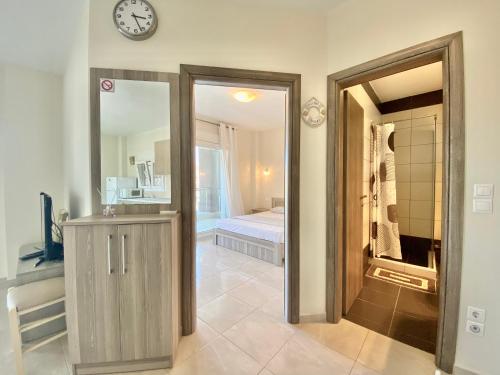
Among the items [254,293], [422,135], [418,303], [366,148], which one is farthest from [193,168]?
[422,135]

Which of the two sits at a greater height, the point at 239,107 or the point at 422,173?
the point at 239,107

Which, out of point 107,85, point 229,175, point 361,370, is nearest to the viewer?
point 361,370

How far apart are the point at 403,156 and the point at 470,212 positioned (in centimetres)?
250

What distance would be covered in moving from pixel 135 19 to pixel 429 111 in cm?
384

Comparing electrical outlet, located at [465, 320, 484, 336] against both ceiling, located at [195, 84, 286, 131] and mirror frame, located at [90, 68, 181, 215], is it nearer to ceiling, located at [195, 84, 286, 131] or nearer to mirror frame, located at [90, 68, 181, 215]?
mirror frame, located at [90, 68, 181, 215]

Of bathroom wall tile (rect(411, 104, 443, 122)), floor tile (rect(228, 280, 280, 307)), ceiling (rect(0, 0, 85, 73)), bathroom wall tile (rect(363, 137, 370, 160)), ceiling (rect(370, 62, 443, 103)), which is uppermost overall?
ceiling (rect(0, 0, 85, 73))

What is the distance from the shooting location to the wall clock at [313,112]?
1.69 meters

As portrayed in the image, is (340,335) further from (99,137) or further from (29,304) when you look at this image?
(99,137)

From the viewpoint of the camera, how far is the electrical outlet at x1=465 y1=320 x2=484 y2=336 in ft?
3.95

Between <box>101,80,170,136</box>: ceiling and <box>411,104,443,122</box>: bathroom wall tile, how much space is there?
11.7 feet

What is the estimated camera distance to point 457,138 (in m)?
1.22

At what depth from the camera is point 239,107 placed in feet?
12.9

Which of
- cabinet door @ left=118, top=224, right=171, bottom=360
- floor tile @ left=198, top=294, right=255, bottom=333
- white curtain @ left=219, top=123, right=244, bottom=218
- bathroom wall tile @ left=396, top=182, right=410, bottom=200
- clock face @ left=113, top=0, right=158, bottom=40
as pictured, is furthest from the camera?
white curtain @ left=219, top=123, right=244, bottom=218

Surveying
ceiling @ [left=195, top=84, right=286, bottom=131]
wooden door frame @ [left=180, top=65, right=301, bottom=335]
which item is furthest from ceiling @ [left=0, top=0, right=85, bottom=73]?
ceiling @ [left=195, top=84, right=286, bottom=131]
